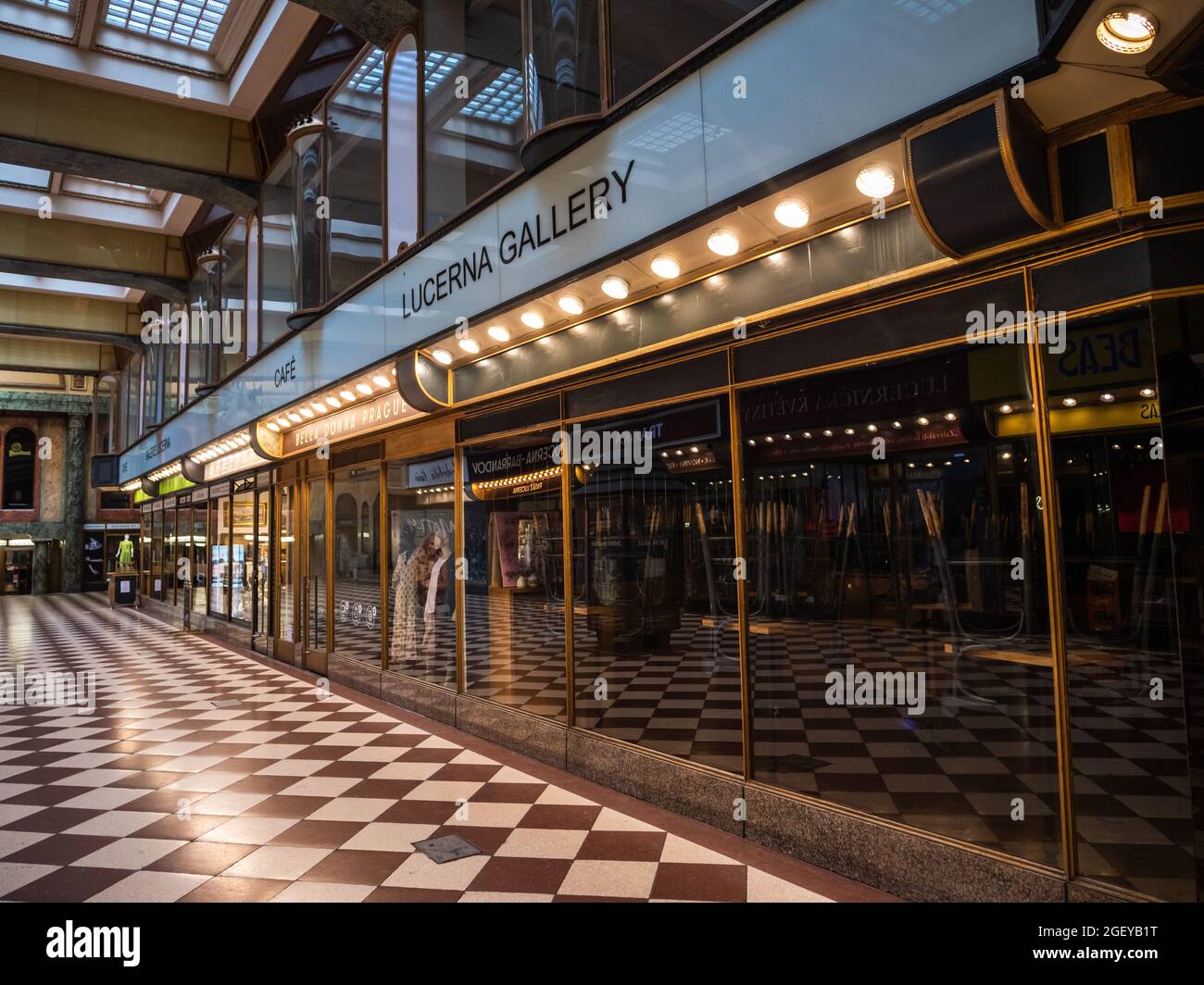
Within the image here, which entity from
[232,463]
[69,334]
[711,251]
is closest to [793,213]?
[711,251]

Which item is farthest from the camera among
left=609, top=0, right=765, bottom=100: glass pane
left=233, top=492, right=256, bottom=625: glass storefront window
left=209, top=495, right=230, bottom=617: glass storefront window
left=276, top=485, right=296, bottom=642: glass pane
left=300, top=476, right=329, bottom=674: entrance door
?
left=209, top=495, right=230, bottom=617: glass storefront window

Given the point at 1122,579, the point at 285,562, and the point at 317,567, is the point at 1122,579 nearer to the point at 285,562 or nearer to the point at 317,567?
the point at 317,567

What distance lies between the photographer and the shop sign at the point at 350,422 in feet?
22.6

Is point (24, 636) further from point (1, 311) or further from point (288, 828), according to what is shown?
point (288, 828)

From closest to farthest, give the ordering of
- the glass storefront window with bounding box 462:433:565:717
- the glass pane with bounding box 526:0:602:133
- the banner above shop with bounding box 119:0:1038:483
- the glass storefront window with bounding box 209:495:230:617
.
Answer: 1. the banner above shop with bounding box 119:0:1038:483
2. the glass pane with bounding box 526:0:602:133
3. the glass storefront window with bounding box 462:433:565:717
4. the glass storefront window with bounding box 209:495:230:617

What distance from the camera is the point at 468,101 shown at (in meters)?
6.12

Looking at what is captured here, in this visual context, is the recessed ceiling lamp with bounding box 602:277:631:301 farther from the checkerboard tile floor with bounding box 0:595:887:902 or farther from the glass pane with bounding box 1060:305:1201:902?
the checkerboard tile floor with bounding box 0:595:887:902

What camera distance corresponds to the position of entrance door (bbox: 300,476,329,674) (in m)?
8.94

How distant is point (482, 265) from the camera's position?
537cm

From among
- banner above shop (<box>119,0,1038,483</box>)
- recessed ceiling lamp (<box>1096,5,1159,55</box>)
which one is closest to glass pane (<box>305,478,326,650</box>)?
banner above shop (<box>119,0,1038,483</box>)

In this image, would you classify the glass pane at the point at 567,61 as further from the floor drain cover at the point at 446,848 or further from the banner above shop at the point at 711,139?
the floor drain cover at the point at 446,848

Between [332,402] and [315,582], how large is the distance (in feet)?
7.84

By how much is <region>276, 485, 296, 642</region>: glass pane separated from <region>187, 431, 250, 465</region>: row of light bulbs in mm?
1089

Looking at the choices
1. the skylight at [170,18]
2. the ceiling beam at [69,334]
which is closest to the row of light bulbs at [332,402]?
the skylight at [170,18]
